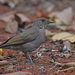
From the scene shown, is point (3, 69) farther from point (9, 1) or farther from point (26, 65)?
point (9, 1)

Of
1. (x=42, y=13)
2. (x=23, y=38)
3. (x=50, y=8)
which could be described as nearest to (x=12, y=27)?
(x=42, y=13)

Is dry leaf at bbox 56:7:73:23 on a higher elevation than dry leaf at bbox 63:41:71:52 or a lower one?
higher

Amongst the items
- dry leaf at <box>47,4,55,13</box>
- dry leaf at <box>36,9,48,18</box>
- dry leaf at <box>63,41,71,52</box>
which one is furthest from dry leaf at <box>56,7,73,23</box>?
dry leaf at <box>63,41,71,52</box>

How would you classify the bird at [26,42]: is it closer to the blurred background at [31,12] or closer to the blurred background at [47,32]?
the blurred background at [47,32]

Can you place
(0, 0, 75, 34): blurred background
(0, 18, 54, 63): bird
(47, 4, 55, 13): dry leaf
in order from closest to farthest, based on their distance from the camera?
(0, 18, 54, 63): bird → (0, 0, 75, 34): blurred background → (47, 4, 55, 13): dry leaf

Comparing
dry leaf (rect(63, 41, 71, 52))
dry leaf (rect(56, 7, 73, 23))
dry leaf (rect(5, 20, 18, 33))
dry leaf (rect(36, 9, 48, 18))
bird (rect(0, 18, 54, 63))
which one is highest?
dry leaf (rect(36, 9, 48, 18))

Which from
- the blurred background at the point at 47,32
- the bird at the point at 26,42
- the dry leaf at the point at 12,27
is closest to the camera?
the blurred background at the point at 47,32

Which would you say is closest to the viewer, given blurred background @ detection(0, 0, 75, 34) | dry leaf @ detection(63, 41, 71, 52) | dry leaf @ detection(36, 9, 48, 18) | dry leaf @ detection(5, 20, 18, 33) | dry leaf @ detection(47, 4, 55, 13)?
dry leaf @ detection(63, 41, 71, 52)

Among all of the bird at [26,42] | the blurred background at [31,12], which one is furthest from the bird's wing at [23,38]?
the blurred background at [31,12]

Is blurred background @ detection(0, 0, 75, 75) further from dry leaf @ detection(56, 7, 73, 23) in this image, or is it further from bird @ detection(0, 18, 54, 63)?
bird @ detection(0, 18, 54, 63)

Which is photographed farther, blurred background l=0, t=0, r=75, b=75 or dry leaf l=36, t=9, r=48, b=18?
dry leaf l=36, t=9, r=48, b=18

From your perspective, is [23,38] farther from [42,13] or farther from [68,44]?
[42,13]

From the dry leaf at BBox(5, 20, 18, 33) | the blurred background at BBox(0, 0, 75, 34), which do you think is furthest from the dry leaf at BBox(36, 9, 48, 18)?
the dry leaf at BBox(5, 20, 18, 33)

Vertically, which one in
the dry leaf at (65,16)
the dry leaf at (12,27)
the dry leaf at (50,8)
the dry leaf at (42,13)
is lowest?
the dry leaf at (12,27)
